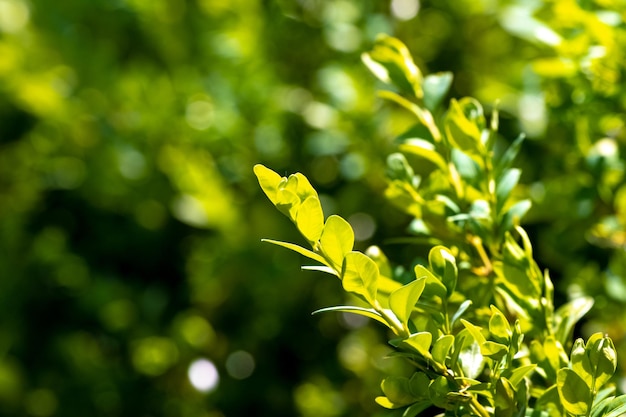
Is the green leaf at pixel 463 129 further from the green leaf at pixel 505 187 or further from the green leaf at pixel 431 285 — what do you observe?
the green leaf at pixel 431 285

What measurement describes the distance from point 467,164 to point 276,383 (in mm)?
960

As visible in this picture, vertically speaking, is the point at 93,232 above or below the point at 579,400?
below

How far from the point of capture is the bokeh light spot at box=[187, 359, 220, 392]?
5.09 ft

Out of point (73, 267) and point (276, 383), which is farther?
point (73, 267)

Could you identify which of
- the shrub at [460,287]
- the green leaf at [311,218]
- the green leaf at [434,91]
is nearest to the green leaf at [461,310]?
the shrub at [460,287]

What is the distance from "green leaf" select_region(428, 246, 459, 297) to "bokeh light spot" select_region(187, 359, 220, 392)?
3.30 feet

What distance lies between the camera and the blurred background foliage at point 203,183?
147cm

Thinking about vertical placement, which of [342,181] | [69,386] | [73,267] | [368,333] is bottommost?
[69,386]

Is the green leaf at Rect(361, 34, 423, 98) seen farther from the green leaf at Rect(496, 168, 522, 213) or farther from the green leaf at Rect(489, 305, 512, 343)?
the green leaf at Rect(489, 305, 512, 343)

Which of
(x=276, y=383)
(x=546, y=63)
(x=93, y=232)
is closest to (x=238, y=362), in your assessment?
(x=276, y=383)

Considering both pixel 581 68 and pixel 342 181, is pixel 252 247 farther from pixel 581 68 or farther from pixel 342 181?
pixel 581 68

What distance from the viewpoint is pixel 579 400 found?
56 cm

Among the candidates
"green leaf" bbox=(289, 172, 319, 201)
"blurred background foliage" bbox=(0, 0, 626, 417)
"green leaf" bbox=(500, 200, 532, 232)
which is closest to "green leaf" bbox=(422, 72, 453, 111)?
"green leaf" bbox=(500, 200, 532, 232)

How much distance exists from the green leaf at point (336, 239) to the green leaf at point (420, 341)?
7 centimetres
